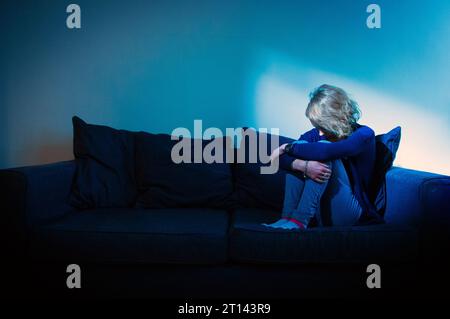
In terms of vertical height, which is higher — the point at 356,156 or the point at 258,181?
the point at 356,156

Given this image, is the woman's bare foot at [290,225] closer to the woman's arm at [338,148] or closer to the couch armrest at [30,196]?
the woman's arm at [338,148]

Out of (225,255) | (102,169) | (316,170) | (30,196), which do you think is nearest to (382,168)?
(316,170)

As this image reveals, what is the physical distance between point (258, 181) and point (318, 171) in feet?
1.81

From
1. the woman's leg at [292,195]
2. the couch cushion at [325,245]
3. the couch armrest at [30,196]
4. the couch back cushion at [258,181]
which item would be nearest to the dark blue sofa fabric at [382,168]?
the couch cushion at [325,245]

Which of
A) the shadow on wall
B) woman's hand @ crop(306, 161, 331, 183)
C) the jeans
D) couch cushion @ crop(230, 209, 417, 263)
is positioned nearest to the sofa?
couch cushion @ crop(230, 209, 417, 263)

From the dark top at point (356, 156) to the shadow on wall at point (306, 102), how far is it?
789mm

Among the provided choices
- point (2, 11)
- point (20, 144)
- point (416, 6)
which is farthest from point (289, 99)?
point (2, 11)

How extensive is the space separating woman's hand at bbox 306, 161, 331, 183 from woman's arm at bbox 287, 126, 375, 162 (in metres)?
0.04

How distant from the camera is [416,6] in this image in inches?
108

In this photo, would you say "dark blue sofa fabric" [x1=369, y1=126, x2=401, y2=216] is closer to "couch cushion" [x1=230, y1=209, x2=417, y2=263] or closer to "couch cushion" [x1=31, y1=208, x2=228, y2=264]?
"couch cushion" [x1=230, y1=209, x2=417, y2=263]

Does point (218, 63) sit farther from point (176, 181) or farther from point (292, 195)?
point (292, 195)

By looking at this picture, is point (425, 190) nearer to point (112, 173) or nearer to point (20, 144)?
point (112, 173)

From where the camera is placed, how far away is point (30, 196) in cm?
175

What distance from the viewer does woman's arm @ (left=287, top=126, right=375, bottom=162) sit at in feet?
5.96
